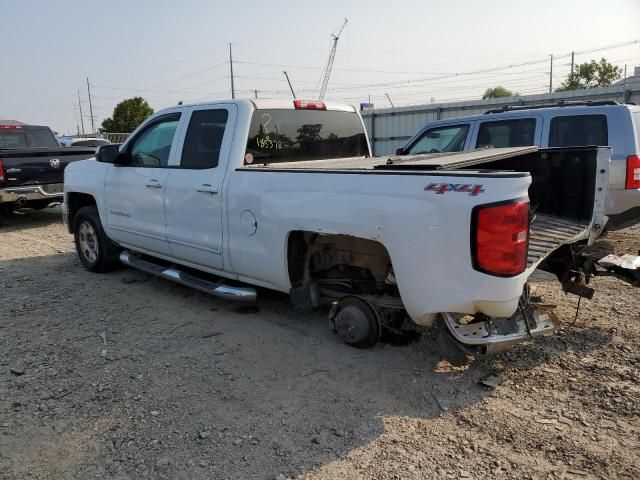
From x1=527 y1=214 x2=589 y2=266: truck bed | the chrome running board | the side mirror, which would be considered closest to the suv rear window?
x1=527 y1=214 x2=589 y2=266: truck bed

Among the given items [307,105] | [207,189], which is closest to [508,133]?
[307,105]

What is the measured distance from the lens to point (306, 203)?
3.93 meters

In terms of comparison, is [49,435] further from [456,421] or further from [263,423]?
[456,421]

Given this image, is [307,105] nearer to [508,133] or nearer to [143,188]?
[143,188]

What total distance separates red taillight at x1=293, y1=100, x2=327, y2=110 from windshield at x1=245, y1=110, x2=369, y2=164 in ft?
0.12

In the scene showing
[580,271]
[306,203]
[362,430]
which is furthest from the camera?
[580,271]

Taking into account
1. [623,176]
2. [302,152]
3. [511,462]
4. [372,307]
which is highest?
[302,152]

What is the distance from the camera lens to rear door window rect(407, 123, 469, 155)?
8.19 metres

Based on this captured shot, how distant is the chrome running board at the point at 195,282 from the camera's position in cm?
468

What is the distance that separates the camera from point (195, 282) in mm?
5066

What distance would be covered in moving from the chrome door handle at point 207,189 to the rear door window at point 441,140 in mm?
4481

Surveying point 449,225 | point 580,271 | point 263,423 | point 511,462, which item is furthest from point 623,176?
point 263,423

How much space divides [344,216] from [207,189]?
160 cm

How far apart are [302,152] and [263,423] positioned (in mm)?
2829
